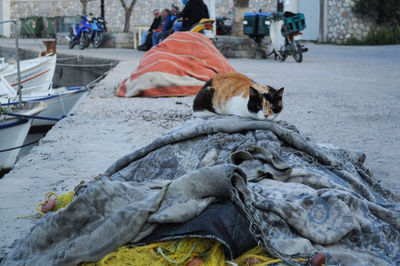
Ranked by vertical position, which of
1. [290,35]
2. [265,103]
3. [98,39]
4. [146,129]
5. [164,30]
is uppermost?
[164,30]

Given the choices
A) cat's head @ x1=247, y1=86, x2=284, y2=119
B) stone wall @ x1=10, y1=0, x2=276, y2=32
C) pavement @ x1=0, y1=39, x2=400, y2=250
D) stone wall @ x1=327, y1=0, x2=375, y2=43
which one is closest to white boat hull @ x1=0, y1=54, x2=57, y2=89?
pavement @ x1=0, y1=39, x2=400, y2=250

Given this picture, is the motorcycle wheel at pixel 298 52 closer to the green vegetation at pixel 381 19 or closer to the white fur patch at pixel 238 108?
the green vegetation at pixel 381 19

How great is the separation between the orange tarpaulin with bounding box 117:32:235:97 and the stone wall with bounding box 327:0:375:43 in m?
16.7

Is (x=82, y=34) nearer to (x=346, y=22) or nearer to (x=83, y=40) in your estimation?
(x=83, y=40)

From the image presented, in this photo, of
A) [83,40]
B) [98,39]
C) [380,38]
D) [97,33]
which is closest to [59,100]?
[83,40]

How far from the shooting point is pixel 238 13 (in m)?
18.0

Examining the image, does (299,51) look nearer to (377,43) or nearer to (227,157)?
(377,43)

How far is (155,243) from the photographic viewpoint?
2.15 m

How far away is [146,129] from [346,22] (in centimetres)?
1967

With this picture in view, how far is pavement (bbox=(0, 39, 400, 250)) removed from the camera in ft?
11.2

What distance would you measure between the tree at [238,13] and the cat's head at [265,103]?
47.7 feet

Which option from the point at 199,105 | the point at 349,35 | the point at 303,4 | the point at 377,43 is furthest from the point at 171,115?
the point at 303,4

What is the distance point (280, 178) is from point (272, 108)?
880mm

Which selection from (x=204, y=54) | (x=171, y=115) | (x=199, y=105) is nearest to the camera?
(x=199, y=105)
